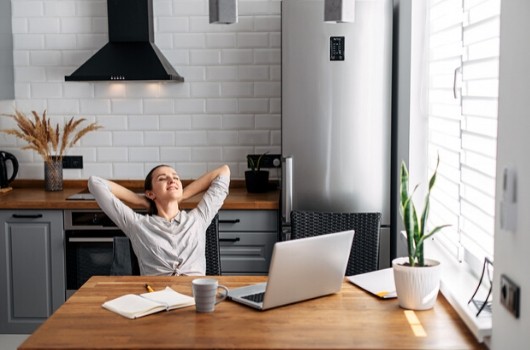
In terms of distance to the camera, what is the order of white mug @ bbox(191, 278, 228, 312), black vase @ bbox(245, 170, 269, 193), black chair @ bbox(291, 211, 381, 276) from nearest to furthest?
white mug @ bbox(191, 278, 228, 312) < black chair @ bbox(291, 211, 381, 276) < black vase @ bbox(245, 170, 269, 193)

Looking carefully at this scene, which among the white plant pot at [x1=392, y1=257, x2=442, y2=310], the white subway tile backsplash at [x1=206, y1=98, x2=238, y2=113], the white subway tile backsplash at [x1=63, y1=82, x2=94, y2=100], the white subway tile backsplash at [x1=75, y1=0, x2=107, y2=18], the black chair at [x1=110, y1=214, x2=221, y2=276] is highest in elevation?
the white subway tile backsplash at [x1=75, y1=0, x2=107, y2=18]

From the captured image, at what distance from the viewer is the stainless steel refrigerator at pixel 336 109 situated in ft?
15.6

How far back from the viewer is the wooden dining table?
2447 millimetres

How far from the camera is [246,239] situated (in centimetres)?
492

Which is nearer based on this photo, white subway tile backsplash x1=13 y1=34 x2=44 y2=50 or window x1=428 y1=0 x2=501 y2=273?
window x1=428 y1=0 x2=501 y2=273

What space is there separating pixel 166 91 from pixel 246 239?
4.11ft

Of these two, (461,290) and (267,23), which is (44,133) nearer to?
(267,23)

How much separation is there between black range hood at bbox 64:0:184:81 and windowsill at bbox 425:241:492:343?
217cm

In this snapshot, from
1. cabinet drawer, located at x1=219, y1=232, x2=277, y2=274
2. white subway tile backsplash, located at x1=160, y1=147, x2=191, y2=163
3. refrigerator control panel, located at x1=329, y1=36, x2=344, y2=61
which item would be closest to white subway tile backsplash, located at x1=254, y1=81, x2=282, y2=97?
white subway tile backsplash, located at x1=160, y1=147, x2=191, y2=163

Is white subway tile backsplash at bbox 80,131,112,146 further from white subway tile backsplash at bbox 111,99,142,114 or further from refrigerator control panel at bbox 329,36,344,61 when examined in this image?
refrigerator control panel at bbox 329,36,344,61

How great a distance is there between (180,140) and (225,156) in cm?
33

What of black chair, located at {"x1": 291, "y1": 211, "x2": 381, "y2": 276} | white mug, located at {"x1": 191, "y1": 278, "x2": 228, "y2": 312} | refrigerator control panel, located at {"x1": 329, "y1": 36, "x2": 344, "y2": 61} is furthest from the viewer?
refrigerator control panel, located at {"x1": 329, "y1": 36, "x2": 344, "y2": 61}

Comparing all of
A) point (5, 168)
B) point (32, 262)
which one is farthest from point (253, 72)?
point (32, 262)

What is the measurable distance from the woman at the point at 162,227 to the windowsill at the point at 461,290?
1070 millimetres
